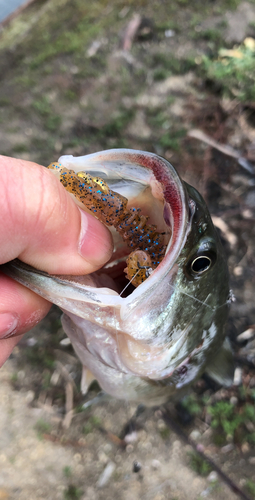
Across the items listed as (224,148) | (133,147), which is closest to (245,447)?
(224,148)

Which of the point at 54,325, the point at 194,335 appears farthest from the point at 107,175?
the point at 54,325

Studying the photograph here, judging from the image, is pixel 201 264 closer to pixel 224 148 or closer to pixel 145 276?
pixel 145 276

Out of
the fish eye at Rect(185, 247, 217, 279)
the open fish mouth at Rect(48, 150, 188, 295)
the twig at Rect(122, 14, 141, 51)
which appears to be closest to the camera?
the open fish mouth at Rect(48, 150, 188, 295)

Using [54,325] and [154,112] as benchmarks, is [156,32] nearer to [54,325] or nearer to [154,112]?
[154,112]

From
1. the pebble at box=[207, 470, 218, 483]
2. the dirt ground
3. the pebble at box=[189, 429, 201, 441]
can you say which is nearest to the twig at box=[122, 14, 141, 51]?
the dirt ground

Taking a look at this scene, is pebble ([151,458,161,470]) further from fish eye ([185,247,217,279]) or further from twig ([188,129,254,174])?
twig ([188,129,254,174])

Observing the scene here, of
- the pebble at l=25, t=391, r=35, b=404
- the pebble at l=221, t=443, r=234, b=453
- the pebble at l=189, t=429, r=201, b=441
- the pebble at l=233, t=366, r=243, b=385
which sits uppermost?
the pebble at l=233, t=366, r=243, b=385

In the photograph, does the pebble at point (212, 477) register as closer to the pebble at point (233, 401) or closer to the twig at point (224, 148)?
the pebble at point (233, 401)
